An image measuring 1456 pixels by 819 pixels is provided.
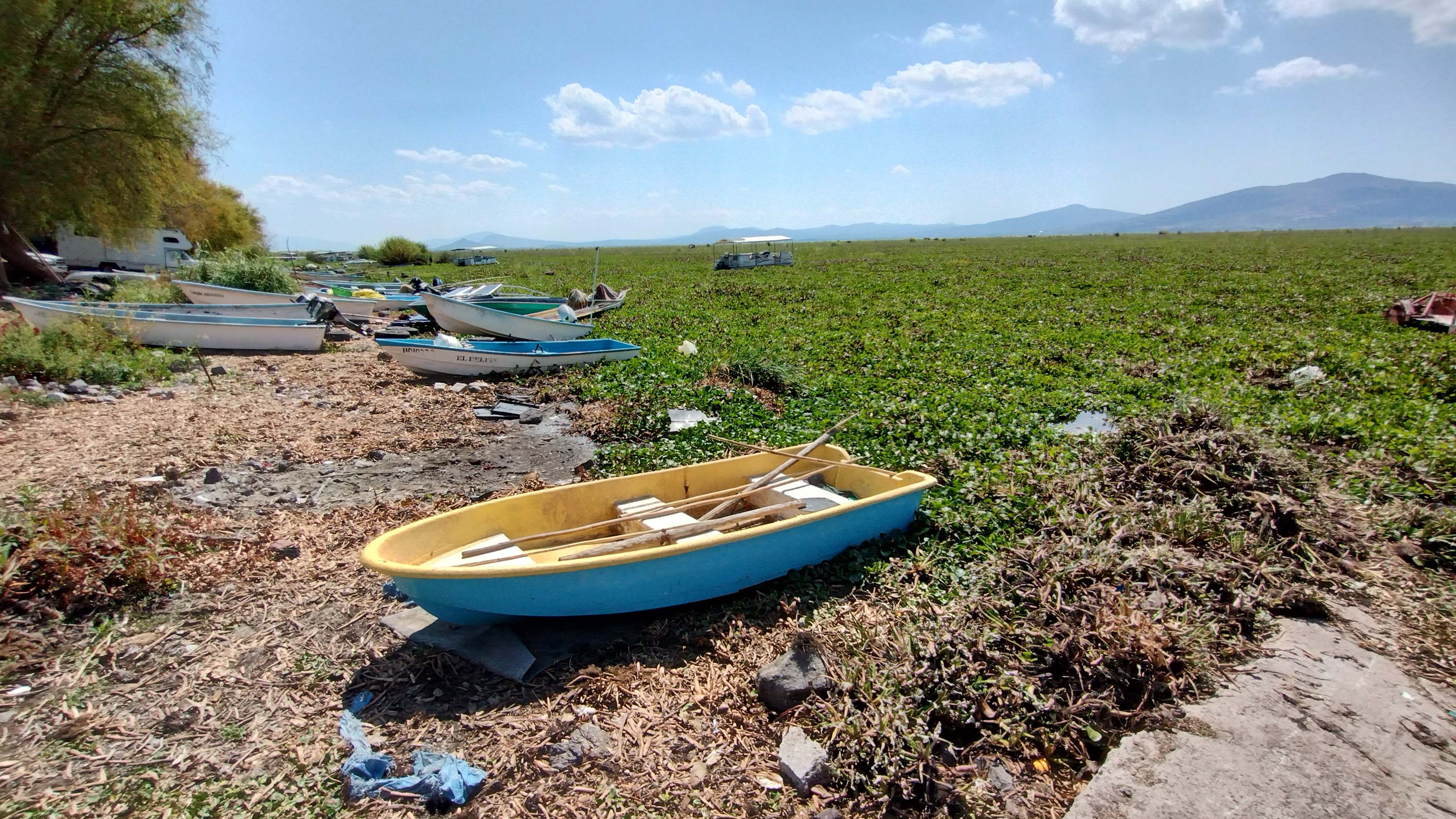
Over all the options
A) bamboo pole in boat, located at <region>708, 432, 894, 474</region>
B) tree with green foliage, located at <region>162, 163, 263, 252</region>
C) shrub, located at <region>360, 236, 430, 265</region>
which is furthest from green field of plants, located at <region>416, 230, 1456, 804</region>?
shrub, located at <region>360, 236, 430, 265</region>

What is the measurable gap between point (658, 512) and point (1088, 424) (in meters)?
5.65

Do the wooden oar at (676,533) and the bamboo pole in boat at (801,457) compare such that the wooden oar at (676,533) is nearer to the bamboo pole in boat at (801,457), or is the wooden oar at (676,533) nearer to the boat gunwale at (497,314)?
the bamboo pole in boat at (801,457)

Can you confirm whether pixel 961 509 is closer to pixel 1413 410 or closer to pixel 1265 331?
pixel 1413 410

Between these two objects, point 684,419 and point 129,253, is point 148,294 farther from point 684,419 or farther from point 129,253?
point 129,253

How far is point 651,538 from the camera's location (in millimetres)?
4414

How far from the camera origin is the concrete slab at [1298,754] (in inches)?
110

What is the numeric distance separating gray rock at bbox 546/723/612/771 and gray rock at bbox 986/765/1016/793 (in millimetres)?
1841

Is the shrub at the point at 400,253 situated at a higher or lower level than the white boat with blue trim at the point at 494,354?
higher

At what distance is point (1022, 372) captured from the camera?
33.0 feet

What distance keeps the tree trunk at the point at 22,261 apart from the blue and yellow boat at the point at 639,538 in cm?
2341

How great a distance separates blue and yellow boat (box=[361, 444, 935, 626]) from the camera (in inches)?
148

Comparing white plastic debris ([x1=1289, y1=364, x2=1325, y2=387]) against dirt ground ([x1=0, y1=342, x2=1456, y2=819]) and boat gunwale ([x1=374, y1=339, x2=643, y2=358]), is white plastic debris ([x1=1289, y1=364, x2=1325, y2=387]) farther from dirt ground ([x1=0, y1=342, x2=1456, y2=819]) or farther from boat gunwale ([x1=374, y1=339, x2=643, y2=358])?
boat gunwale ([x1=374, y1=339, x2=643, y2=358])

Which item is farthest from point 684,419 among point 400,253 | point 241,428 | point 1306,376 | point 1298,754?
point 400,253

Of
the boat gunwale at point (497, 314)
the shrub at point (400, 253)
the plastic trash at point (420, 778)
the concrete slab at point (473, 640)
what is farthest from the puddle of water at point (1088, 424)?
the shrub at point (400, 253)
